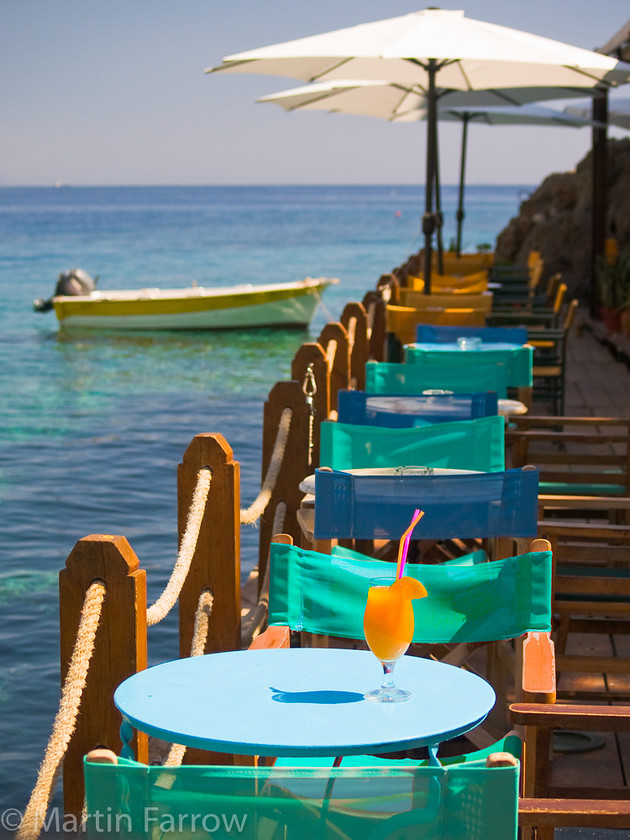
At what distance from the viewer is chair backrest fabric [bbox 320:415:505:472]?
4.90 meters

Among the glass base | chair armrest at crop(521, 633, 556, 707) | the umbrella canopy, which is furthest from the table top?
the umbrella canopy

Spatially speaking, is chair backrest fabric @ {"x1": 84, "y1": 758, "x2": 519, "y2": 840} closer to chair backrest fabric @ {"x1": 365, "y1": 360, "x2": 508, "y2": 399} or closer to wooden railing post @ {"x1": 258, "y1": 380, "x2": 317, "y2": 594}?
wooden railing post @ {"x1": 258, "y1": 380, "x2": 317, "y2": 594}

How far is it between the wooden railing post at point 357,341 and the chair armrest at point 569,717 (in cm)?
578

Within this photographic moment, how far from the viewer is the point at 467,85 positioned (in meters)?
10.0

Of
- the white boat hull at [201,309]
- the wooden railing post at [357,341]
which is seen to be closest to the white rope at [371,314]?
the wooden railing post at [357,341]

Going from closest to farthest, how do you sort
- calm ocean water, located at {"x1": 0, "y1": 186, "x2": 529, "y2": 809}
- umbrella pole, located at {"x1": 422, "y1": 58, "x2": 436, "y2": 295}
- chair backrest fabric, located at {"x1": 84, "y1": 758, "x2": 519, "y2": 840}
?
chair backrest fabric, located at {"x1": 84, "y1": 758, "x2": 519, "y2": 840}, calm ocean water, located at {"x1": 0, "y1": 186, "x2": 529, "y2": 809}, umbrella pole, located at {"x1": 422, "y1": 58, "x2": 436, "y2": 295}

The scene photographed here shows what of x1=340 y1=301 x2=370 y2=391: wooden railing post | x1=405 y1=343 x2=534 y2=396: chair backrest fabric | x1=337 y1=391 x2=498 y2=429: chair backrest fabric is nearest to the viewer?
x1=337 y1=391 x2=498 y2=429: chair backrest fabric

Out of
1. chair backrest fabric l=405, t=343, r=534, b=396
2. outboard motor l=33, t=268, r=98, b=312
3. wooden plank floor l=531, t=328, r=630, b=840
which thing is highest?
chair backrest fabric l=405, t=343, r=534, b=396

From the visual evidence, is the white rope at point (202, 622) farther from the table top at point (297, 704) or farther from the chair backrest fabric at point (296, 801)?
the chair backrest fabric at point (296, 801)

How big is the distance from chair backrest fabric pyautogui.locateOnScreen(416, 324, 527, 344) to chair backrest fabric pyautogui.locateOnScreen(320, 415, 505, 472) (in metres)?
3.18

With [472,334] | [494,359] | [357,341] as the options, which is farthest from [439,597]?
[357,341]

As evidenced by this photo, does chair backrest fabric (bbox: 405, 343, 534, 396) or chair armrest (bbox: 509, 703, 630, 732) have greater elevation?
chair backrest fabric (bbox: 405, 343, 534, 396)

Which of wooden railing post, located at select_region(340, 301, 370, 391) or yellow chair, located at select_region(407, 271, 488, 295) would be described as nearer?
wooden railing post, located at select_region(340, 301, 370, 391)

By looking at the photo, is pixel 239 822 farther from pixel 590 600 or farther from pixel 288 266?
pixel 288 266
